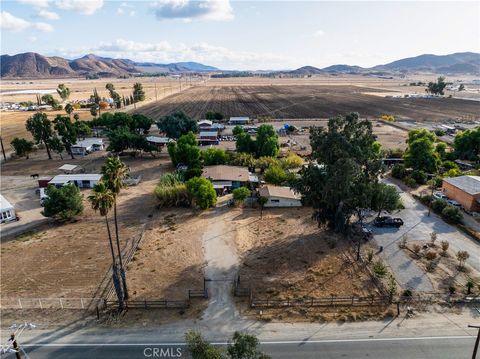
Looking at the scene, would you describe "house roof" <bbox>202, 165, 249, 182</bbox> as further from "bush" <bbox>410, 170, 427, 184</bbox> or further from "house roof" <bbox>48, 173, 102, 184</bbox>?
Answer: "bush" <bbox>410, 170, 427, 184</bbox>

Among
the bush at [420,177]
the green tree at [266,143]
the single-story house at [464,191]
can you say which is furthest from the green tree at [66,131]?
the single-story house at [464,191]

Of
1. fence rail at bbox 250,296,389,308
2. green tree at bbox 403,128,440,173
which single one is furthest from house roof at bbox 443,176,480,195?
fence rail at bbox 250,296,389,308

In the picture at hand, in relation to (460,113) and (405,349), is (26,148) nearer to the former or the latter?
(405,349)

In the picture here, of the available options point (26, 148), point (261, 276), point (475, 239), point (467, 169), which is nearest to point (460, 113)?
point (467, 169)

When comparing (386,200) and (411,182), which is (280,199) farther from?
(411,182)

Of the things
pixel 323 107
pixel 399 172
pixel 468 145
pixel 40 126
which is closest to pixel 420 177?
pixel 399 172
